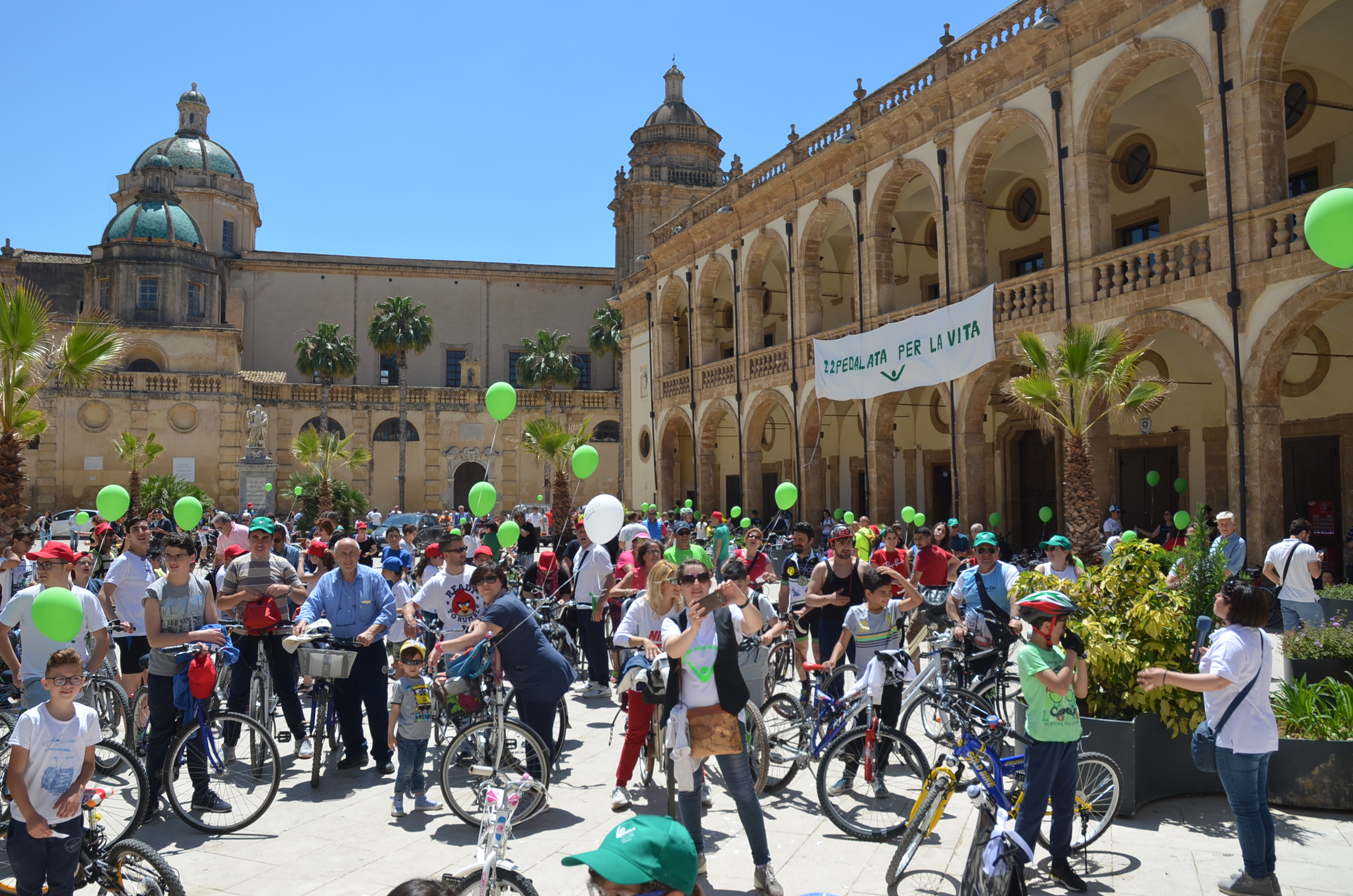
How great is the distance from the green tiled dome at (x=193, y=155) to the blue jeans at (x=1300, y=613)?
199ft

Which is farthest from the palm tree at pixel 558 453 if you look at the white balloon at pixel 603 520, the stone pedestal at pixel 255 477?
the white balloon at pixel 603 520

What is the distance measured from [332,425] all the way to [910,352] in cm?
3692

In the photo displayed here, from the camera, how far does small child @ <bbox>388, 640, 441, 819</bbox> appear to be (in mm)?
6801

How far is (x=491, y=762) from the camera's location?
6539mm

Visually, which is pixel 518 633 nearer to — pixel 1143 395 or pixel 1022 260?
pixel 1143 395

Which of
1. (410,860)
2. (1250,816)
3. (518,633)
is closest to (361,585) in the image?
(518,633)

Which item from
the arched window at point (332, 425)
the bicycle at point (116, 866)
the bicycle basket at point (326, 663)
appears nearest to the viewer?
the bicycle at point (116, 866)

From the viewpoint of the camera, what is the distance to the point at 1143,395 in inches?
541

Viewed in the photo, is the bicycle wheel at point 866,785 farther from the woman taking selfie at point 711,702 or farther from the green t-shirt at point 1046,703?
the green t-shirt at point 1046,703

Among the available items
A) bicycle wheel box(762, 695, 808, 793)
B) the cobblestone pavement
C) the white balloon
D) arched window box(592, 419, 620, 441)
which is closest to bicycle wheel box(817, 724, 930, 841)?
the cobblestone pavement

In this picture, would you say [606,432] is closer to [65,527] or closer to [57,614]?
[65,527]

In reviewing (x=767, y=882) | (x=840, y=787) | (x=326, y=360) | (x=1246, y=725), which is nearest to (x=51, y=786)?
(x=767, y=882)

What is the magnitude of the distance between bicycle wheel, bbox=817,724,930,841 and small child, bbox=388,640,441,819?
110 inches

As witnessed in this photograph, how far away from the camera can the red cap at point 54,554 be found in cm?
666
